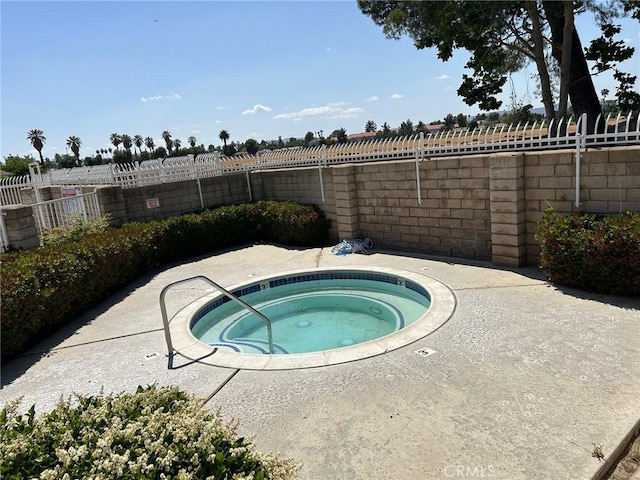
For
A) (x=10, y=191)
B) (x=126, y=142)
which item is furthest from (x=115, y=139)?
(x=10, y=191)

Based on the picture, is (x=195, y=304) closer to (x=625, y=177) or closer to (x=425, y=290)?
(x=425, y=290)

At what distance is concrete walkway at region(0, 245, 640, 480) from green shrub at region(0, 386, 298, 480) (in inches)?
44.5

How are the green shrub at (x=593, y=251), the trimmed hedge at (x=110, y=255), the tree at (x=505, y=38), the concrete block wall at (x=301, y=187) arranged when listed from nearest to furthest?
1. the green shrub at (x=593, y=251)
2. the trimmed hedge at (x=110, y=255)
3. the concrete block wall at (x=301, y=187)
4. the tree at (x=505, y=38)

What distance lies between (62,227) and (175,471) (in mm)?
8775

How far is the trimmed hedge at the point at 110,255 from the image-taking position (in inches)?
230

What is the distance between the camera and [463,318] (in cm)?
571

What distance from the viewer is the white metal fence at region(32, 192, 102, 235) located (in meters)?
9.64

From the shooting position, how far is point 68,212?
10109mm

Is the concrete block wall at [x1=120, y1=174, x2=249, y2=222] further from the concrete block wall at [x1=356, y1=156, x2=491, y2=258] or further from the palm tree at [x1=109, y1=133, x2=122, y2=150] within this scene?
the palm tree at [x1=109, y1=133, x2=122, y2=150]

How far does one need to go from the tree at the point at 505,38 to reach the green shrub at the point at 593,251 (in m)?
8.37

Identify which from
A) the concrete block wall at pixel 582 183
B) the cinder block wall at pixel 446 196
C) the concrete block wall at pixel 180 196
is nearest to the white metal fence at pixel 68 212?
the cinder block wall at pixel 446 196

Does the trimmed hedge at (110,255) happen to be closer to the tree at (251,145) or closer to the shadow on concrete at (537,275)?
the shadow on concrete at (537,275)

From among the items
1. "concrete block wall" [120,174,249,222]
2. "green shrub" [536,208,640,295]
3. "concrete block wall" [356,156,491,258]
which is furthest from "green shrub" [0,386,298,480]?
"concrete block wall" [120,174,249,222]

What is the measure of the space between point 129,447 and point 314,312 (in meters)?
5.53
